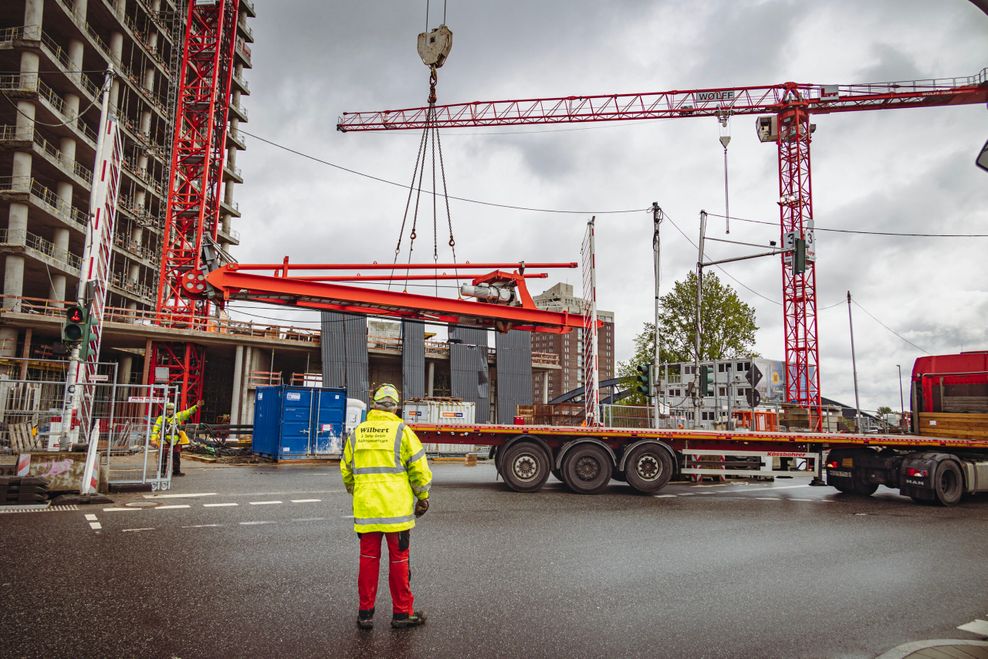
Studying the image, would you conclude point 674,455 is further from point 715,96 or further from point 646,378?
point 715,96

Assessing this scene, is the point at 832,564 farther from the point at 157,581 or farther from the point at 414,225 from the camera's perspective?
the point at 414,225

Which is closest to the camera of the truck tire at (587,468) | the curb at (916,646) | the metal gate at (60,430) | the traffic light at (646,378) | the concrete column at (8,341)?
the curb at (916,646)

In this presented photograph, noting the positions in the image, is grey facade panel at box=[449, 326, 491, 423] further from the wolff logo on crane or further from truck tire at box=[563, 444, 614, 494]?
truck tire at box=[563, 444, 614, 494]

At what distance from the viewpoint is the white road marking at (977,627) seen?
16.6 ft

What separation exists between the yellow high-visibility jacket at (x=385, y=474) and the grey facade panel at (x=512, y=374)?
42587 mm

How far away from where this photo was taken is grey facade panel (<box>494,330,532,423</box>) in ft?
159

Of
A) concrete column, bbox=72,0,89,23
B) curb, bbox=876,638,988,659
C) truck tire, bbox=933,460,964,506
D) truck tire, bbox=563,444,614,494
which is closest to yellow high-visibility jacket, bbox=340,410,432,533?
curb, bbox=876,638,988,659

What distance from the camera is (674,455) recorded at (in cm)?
1359

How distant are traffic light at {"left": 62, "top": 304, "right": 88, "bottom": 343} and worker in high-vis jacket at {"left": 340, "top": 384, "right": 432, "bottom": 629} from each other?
10452mm

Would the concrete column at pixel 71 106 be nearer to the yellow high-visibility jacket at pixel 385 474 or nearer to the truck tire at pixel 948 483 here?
the yellow high-visibility jacket at pixel 385 474

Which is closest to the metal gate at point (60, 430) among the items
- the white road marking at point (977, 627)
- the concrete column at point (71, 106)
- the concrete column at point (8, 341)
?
the white road marking at point (977, 627)

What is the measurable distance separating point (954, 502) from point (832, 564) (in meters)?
7.95

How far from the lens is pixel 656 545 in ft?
27.1

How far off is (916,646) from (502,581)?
3.42 metres
